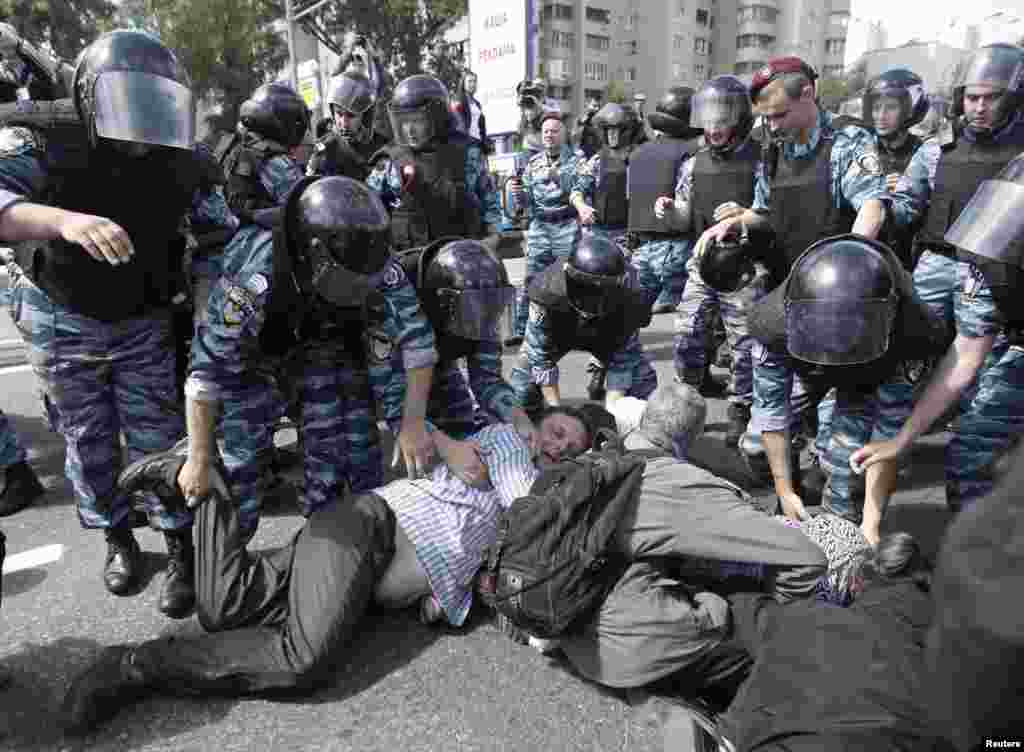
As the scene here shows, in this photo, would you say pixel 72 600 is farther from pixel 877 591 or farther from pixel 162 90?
pixel 877 591

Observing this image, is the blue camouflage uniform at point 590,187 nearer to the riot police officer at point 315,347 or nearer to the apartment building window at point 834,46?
the riot police officer at point 315,347

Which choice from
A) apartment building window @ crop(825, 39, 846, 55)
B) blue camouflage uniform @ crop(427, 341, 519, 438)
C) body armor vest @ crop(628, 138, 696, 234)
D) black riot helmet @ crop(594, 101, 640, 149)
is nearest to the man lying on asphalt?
blue camouflage uniform @ crop(427, 341, 519, 438)

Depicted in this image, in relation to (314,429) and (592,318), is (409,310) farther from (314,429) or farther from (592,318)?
(592,318)

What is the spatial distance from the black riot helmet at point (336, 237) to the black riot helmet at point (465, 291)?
0.47 meters

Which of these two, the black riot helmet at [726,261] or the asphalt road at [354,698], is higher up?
the black riot helmet at [726,261]

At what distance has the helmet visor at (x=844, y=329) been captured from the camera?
2174mm

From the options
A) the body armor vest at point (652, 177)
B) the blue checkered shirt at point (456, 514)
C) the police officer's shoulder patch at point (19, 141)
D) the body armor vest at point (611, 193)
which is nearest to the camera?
the police officer's shoulder patch at point (19, 141)

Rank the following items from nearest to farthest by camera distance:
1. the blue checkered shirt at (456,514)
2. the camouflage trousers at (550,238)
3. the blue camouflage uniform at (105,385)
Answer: the blue checkered shirt at (456,514) → the blue camouflage uniform at (105,385) → the camouflage trousers at (550,238)

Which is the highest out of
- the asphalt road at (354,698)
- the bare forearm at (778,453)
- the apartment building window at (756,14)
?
the apartment building window at (756,14)

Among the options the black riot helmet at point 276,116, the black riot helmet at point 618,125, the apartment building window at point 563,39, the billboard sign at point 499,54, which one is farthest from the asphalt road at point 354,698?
the apartment building window at point 563,39

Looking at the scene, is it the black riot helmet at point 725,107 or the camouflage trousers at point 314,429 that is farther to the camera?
the black riot helmet at point 725,107

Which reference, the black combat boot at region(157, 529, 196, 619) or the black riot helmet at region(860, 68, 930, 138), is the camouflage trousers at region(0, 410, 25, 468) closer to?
the black combat boot at region(157, 529, 196, 619)

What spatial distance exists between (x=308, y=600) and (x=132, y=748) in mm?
518

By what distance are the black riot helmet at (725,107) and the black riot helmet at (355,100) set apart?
6.97 ft
